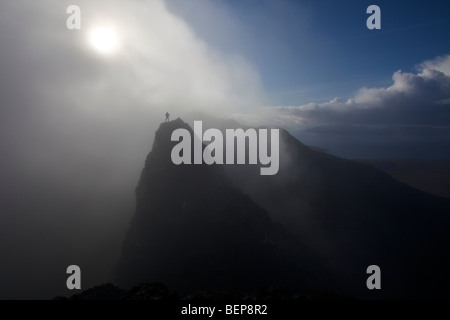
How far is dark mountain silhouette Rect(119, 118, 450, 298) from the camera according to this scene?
1957 inches

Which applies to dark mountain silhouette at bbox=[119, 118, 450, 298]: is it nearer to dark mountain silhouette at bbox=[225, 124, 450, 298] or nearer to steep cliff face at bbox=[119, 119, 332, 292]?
steep cliff face at bbox=[119, 119, 332, 292]

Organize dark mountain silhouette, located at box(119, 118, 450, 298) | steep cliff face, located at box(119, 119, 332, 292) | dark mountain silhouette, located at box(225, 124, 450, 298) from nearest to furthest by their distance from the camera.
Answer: steep cliff face, located at box(119, 119, 332, 292) < dark mountain silhouette, located at box(119, 118, 450, 298) < dark mountain silhouette, located at box(225, 124, 450, 298)

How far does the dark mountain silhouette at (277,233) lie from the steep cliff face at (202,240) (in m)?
0.22

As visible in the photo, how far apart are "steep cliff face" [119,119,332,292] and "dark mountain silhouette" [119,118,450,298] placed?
0.71ft

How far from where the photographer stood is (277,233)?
185 feet

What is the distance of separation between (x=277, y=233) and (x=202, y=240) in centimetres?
1834

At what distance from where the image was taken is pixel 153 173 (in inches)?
2373

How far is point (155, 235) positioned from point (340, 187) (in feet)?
252

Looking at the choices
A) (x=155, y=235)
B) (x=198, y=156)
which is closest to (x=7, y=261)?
(x=155, y=235)

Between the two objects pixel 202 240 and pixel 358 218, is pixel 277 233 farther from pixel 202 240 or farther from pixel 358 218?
pixel 358 218

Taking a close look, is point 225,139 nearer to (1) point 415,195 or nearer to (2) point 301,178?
(2) point 301,178

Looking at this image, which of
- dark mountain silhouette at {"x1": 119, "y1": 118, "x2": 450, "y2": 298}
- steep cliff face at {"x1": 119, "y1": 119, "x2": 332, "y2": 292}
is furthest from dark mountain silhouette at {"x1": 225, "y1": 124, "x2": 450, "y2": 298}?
steep cliff face at {"x1": 119, "y1": 119, "x2": 332, "y2": 292}

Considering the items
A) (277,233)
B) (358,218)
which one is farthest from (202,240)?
(358,218)
